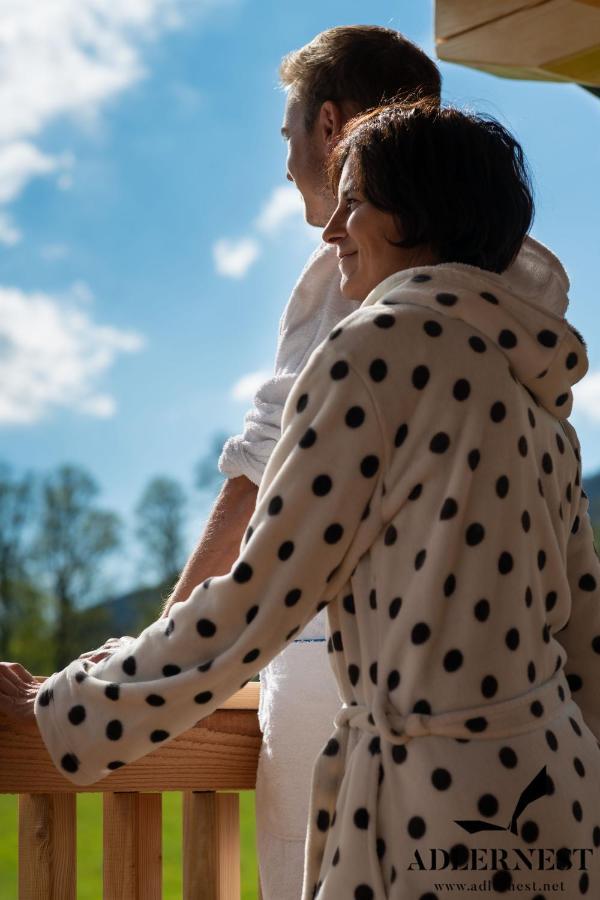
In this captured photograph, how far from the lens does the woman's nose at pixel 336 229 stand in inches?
54.4

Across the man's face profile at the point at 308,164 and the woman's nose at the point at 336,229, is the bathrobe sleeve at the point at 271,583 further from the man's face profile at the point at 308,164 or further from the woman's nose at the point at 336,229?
the man's face profile at the point at 308,164

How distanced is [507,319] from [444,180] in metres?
0.21

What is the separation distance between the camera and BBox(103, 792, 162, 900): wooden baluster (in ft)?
5.80

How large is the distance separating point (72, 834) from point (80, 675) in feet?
2.00

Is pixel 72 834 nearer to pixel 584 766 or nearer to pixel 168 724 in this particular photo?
pixel 168 724

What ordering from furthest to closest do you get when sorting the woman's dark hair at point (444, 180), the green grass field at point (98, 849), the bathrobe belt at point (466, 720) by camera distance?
the green grass field at point (98, 849) < the woman's dark hair at point (444, 180) < the bathrobe belt at point (466, 720)

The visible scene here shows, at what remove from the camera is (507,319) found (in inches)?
47.6

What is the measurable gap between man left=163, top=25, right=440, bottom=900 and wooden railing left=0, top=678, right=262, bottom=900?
0.25ft

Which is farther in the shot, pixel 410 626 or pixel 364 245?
pixel 364 245

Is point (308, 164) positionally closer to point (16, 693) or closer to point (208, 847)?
point (16, 693)

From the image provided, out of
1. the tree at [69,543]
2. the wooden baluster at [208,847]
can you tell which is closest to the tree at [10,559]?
the tree at [69,543]

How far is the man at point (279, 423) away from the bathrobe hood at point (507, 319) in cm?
55

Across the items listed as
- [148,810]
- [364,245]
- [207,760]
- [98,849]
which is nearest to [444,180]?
[364,245]

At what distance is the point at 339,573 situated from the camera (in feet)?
3.77
